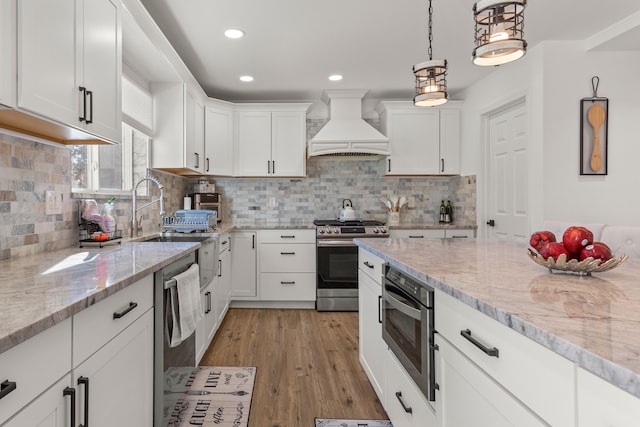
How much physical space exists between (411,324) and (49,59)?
1.67m

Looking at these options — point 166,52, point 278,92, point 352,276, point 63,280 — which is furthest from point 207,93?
point 63,280

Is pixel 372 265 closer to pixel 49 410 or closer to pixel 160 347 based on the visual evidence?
pixel 160 347

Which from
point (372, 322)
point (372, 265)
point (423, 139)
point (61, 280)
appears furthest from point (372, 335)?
point (423, 139)

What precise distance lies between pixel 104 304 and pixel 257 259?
3.00 m

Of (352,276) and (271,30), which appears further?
(352,276)

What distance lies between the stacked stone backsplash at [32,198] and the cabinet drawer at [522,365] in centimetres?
Result: 183

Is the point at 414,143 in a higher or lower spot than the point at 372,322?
higher

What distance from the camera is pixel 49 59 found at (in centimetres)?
139

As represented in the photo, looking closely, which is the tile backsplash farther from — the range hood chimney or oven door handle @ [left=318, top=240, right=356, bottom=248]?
oven door handle @ [left=318, top=240, right=356, bottom=248]

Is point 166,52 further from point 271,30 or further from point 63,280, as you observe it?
point 63,280

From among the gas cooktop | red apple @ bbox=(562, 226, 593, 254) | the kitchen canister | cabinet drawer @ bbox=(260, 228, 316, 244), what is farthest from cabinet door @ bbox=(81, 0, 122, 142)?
the kitchen canister

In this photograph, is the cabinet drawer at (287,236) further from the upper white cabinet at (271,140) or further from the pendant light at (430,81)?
the pendant light at (430,81)

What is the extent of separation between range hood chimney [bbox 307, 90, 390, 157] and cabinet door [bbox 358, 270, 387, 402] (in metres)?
2.14

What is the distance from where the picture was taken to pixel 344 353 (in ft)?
9.57
